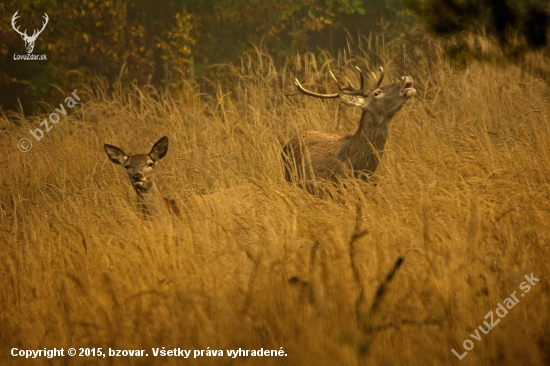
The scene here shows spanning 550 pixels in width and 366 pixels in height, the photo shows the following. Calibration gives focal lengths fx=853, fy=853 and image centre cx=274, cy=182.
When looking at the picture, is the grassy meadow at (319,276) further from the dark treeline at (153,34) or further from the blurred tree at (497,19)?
the dark treeline at (153,34)

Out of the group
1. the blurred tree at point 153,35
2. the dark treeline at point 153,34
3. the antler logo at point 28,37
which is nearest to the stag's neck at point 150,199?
the dark treeline at point 153,34

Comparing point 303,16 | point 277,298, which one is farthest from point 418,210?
point 303,16

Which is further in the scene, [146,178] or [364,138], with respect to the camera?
[364,138]

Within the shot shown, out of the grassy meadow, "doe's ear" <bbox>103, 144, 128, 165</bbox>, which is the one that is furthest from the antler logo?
the grassy meadow

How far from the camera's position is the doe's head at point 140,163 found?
7.21 metres

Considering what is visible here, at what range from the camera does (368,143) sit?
7.47 m

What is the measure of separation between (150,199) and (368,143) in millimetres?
1987

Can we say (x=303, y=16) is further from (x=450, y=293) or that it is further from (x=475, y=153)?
(x=450, y=293)

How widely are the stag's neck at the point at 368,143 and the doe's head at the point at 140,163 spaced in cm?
167

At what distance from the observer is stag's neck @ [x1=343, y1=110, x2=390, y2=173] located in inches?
292

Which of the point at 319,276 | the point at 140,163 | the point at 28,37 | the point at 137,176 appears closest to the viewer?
the point at 319,276

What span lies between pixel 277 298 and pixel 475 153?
9.66 feet

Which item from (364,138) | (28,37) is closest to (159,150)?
(364,138)

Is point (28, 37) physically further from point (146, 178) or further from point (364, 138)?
point (364, 138)
